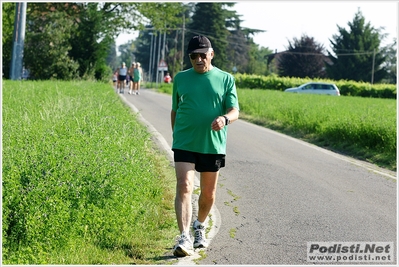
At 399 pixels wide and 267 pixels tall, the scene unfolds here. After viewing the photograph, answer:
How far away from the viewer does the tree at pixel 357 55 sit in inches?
3538

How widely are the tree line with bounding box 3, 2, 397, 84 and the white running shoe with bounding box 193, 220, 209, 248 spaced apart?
30081mm

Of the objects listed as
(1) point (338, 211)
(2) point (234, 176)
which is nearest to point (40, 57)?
(2) point (234, 176)

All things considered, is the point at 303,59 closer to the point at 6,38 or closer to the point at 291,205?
the point at 6,38

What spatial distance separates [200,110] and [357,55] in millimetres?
86177

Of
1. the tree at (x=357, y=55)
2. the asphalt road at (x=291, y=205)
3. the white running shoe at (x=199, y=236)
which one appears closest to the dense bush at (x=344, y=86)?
the tree at (x=357, y=55)

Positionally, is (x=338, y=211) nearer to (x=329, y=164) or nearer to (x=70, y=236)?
(x=70, y=236)

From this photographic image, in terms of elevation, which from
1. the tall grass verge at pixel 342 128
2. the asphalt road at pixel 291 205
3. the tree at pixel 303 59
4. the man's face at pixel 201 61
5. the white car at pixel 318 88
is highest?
the tree at pixel 303 59

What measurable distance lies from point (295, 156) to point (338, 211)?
569 centimetres

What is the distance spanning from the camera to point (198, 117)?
6895 millimetres

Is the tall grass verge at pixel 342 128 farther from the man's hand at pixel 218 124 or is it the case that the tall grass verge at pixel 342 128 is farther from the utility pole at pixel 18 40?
the utility pole at pixel 18 40

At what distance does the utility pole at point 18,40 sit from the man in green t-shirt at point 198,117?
2727 centimetres

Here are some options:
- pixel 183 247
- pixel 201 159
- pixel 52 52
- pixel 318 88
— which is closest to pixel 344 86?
pixel 318 88

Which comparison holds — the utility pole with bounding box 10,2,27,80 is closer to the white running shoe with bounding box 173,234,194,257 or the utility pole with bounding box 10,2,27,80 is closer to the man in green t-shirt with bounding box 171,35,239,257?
the man in green t-shirt with bounding box 171,35,239,257

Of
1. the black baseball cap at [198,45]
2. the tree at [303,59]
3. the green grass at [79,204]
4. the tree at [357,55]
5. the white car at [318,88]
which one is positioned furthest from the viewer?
the tree at [357,55]
